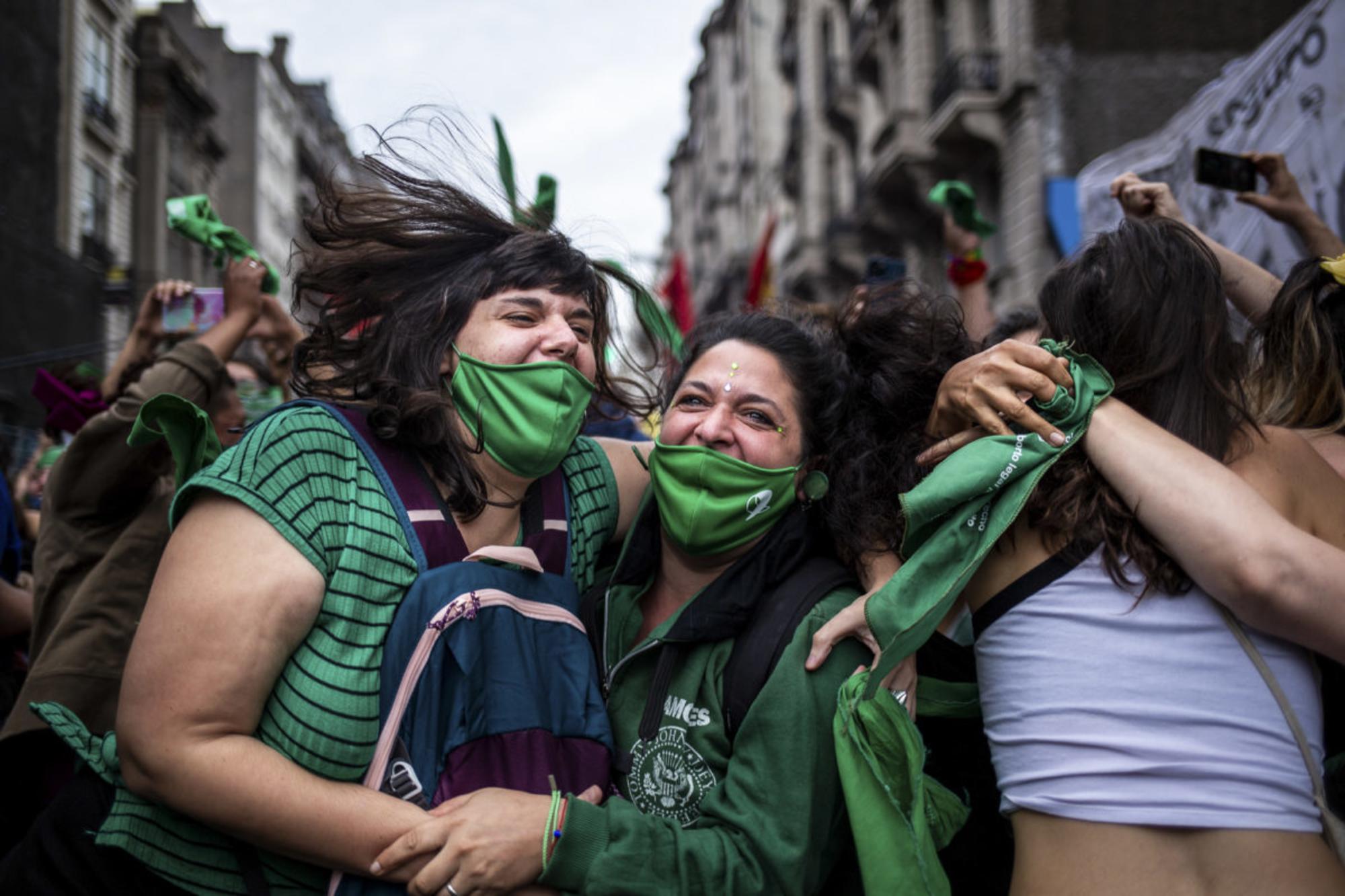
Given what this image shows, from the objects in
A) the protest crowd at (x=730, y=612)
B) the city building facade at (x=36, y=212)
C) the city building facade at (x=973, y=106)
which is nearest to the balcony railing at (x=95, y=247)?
the city building facade at (x=36, y=212)

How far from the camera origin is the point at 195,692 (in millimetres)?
1742

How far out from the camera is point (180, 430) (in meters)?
2.08

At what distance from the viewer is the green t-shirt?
5.97 ft

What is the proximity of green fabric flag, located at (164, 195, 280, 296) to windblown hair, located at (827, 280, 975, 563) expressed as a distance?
2.16m

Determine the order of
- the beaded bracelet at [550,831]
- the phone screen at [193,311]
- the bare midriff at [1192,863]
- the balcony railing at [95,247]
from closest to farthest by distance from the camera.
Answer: the bare midriff at [1192,863] < the beaded bracelet at [550,831] < the phone screen at [193,311] < the balcony railing at [95,247]

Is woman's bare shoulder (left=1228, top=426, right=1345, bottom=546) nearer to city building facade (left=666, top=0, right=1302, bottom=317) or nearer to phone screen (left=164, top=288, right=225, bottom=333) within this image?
phone screen (left=164, top=288, right=225, bottom=333)

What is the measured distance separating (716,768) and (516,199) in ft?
4.89

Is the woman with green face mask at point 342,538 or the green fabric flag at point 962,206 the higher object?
the green fabric flag at point 962,206

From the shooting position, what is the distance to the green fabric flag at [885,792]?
1.83m

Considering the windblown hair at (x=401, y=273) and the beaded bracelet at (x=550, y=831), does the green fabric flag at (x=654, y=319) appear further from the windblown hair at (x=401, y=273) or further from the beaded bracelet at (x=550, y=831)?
the beaded bracelet at (x=550, y=831)

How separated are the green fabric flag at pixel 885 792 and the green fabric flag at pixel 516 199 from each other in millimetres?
1384

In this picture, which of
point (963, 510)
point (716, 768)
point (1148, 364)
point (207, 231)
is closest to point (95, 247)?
point (207, 231)

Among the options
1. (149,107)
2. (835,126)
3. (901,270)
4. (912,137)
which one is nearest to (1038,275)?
(912,137)

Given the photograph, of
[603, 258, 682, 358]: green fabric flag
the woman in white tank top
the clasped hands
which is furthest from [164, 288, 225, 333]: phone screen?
the woman in white tank top
